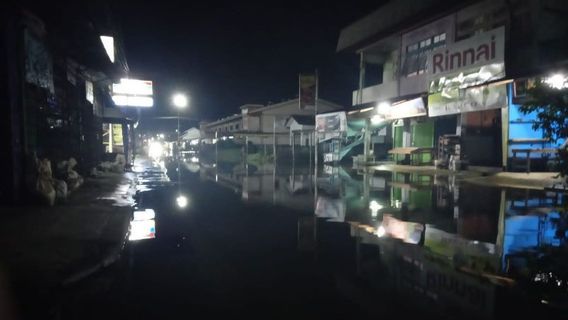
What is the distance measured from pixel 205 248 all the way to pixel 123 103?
1117 inches

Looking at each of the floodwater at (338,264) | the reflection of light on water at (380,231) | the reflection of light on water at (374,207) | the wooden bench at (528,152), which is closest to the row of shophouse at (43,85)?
the floodwater at (338,264)

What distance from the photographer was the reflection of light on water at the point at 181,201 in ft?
32.6

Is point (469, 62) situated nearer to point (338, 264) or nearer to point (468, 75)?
point (468, 75)

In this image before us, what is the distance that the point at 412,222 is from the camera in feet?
Answer: 25.1

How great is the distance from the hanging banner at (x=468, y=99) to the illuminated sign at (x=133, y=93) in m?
23.6

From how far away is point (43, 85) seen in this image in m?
9.77

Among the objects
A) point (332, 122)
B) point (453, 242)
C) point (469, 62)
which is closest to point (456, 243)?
point (453, 242)

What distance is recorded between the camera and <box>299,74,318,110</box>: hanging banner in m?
25.7

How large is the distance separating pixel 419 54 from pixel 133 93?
23.0 metres

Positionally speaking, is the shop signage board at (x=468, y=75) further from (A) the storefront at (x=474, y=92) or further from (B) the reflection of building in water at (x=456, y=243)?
(B) the reflection of building in water at (x=456, y=243)

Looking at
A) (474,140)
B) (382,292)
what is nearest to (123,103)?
(474,140)

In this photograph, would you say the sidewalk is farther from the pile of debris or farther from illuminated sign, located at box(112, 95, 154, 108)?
illuminated sign, located at box(112, 95, 154, 108)

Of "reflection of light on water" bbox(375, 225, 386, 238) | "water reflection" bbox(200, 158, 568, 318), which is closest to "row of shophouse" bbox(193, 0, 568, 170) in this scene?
"water reflection" bbox(200, 158, 568, 318)

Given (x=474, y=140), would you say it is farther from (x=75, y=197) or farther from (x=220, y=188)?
(x=75, y=197)
